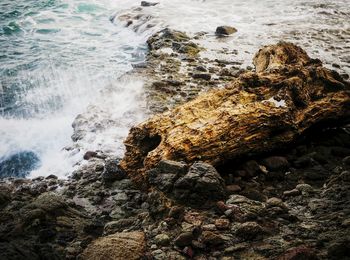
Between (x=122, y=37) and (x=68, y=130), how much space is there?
7386mm

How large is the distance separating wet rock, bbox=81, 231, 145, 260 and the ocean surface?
8.63 ft

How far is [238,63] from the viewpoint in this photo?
9.79 meters

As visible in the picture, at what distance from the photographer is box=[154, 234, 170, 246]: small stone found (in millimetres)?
3641

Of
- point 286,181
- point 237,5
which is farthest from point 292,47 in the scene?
point 237,5

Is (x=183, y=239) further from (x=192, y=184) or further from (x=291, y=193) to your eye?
(x=291, y=193)

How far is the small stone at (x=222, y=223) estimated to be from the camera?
12.3 feet

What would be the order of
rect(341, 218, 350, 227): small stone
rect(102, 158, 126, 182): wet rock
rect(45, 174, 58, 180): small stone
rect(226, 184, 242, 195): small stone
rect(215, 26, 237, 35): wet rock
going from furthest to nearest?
rect(215, 26, 237, 35): wet rock → rect(45, 174, 58, 180): small stone → rect(102, 158, 126, 182): wet rock → rect(226, 184, 242, 195): small stone → rect(341, 218, 350, 227): small stone

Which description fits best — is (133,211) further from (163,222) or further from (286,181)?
(286,181)

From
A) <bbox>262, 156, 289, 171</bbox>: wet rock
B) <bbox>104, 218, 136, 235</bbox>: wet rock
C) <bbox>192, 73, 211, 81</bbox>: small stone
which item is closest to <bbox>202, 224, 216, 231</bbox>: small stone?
<bbox>104, 218, 136, 235</bbox>: wet rock

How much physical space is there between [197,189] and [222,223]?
568mm

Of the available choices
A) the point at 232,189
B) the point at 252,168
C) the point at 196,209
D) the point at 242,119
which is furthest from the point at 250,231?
the point at 242,119

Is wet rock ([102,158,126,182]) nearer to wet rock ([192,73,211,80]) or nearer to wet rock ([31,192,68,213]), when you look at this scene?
wet rock ([31,192,68,213])

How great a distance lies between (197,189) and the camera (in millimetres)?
4180

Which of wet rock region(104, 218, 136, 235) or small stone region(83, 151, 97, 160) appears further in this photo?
small stone region(83, 151, 97, 160)
